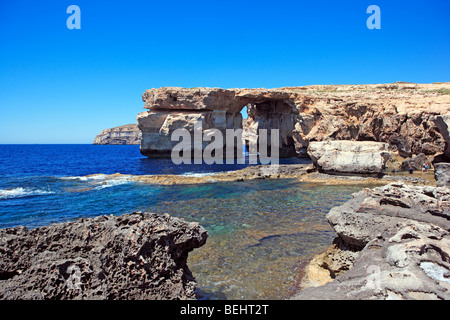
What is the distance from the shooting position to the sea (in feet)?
22.1

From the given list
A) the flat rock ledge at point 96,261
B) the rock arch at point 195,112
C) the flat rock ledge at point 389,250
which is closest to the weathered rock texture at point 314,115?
the rock arch at point 195,112

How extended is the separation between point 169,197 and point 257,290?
12.0 m

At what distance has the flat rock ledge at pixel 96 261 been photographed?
3.61m

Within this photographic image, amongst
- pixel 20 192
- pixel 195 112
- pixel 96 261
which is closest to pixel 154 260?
pixel 96 261

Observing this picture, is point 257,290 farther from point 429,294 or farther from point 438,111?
point 438,111

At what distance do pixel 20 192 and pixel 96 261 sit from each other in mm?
20344

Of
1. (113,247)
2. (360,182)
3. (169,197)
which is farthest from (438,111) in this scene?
(113,247)

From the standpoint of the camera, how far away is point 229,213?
13.1 m

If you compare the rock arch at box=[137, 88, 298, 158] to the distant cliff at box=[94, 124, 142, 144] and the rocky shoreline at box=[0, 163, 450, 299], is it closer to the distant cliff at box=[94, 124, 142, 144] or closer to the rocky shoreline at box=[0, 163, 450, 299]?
the rocky shoreline at box=[0, 163, 450, 299]

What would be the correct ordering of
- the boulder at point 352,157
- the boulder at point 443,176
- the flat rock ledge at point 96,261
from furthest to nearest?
the boulder at point 352,157
the boulder at point 443,176
the flat rock ledge at point 96,261

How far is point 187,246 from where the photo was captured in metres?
5.10

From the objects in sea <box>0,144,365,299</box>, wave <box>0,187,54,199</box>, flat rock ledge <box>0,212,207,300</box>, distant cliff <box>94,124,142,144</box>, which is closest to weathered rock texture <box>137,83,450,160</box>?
sea <box>0,144,365,299</box>

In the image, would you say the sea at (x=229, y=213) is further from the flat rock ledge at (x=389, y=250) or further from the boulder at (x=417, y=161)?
the boulder at (x=417, y=161)

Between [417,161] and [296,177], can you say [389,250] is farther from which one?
[417,161]
